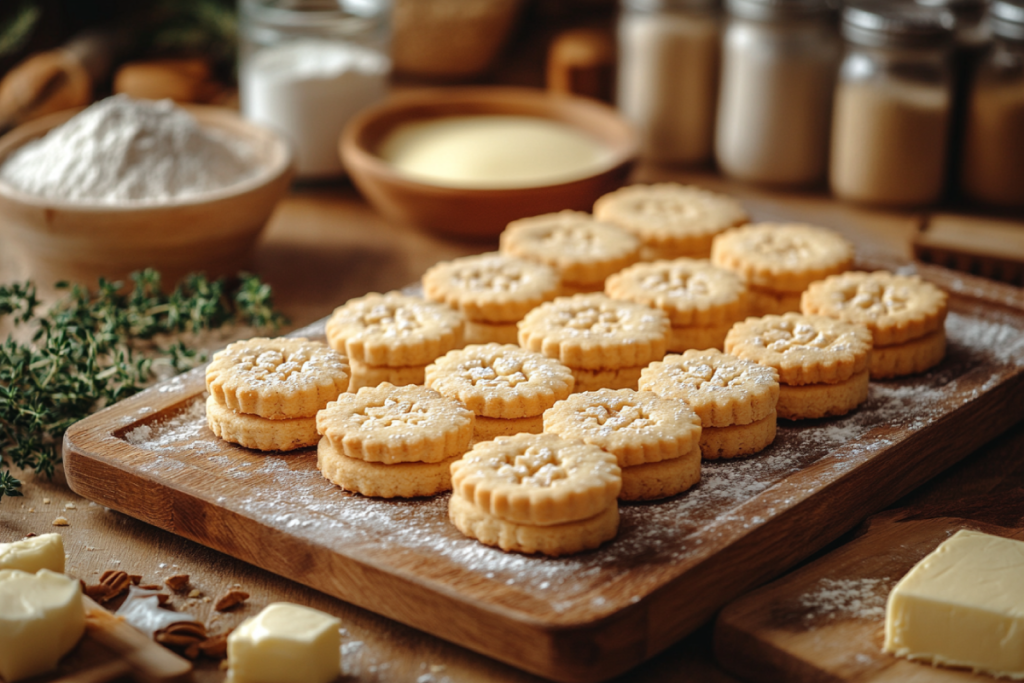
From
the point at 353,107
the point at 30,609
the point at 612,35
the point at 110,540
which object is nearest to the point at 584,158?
the point at 353,107

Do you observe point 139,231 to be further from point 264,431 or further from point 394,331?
point 264,431

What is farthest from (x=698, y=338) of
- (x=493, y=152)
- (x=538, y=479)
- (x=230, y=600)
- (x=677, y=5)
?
(x=677, y=5)

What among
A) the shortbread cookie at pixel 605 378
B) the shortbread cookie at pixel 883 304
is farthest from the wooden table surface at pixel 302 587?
the shortbread cookie at pixel 605 378

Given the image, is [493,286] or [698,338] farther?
[493,286]

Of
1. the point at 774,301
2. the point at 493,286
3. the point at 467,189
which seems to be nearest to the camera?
the point at 493,286

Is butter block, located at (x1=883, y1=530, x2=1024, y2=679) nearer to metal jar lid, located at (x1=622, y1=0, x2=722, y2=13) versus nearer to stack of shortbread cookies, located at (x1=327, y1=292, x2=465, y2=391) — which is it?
stack of shortbread cookies, located at (x1=327, y1=292, x2=465, y2=391)

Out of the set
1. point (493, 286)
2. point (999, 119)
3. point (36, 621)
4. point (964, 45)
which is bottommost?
point (36, 621)

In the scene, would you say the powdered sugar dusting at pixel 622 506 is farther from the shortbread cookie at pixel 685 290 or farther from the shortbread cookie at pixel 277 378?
the shortbread cookie at pixel 685 290

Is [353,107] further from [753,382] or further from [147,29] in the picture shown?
[753,382]
